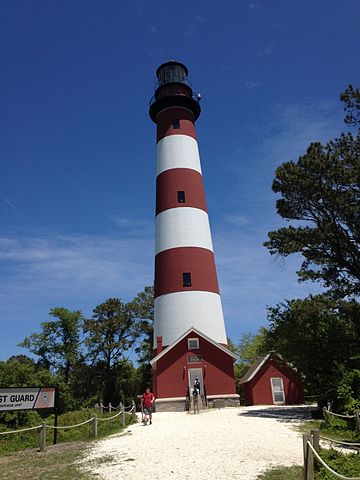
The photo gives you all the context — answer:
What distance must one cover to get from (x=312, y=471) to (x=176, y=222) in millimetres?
19709

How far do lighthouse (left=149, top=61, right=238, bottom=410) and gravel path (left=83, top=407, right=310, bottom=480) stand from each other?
7827 mm

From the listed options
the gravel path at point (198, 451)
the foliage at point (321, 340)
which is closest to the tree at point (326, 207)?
the foliage at point (321, 340)

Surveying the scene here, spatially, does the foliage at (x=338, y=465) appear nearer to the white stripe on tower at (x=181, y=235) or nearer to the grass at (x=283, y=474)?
the grass at (x=283, y=474)

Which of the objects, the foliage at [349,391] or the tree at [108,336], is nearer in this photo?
the foliage at [349,391]

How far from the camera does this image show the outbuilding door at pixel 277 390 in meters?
24.3

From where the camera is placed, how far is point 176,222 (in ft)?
82.9

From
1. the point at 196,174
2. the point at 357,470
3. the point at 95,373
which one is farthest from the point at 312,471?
the point at 95,373

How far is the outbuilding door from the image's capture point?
24.3 meters

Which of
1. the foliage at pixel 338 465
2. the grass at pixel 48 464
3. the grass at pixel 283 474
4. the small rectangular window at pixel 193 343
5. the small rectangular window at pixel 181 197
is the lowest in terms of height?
the grass at pixel 283 474

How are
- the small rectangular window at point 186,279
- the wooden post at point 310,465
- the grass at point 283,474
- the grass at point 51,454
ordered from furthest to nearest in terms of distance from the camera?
the small rectangular window at point 186,279
the grass at point 51,454
the grass at point 283,474
the wooden post at point 310,465

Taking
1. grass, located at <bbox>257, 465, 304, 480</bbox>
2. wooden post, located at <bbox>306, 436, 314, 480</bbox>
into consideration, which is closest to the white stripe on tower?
grass, located at <bbox>257, 465, 304, 480</bbox>

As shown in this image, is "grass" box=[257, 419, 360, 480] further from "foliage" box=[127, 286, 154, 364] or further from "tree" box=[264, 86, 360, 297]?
"foliage" box=[127, 286, 154, 364]

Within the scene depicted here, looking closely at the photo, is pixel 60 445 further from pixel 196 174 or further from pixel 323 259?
pixel 196 174

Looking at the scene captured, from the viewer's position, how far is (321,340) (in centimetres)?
1628
